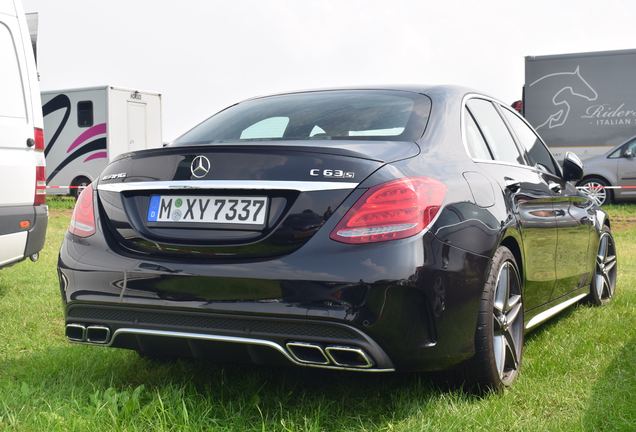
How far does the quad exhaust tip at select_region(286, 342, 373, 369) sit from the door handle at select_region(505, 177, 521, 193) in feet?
4.39

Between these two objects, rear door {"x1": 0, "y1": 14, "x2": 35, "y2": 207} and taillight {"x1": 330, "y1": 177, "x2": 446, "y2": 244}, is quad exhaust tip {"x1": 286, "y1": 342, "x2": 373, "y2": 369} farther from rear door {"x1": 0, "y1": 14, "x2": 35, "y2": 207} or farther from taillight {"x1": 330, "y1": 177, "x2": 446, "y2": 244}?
rear door {"x1": 0, "y1": 14, "x2": 35, "y2": 207}

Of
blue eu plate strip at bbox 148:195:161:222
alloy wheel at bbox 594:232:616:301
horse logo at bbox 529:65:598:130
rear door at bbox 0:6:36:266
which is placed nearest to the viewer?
blue eu plate strip at bbox 148:195:161:222

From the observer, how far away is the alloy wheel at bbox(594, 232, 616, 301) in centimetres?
552

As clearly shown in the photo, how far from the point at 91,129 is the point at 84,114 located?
1.57 feet

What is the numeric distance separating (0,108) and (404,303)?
153 inches

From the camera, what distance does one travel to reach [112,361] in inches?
153

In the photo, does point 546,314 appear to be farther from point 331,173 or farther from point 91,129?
point 91,129

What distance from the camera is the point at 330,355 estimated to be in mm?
2697

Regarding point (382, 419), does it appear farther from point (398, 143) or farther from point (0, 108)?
point (0, 108)

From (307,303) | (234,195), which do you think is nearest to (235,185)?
(234,195)

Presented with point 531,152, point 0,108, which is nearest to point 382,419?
point 531,152

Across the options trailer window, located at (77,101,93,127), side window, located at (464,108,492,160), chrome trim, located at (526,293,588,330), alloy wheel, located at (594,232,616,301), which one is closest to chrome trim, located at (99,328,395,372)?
side window, located at (464,108,492,160)

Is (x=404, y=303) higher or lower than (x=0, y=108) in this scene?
lower

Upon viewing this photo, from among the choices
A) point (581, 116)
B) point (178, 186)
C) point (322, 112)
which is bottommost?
point (581, 116)
